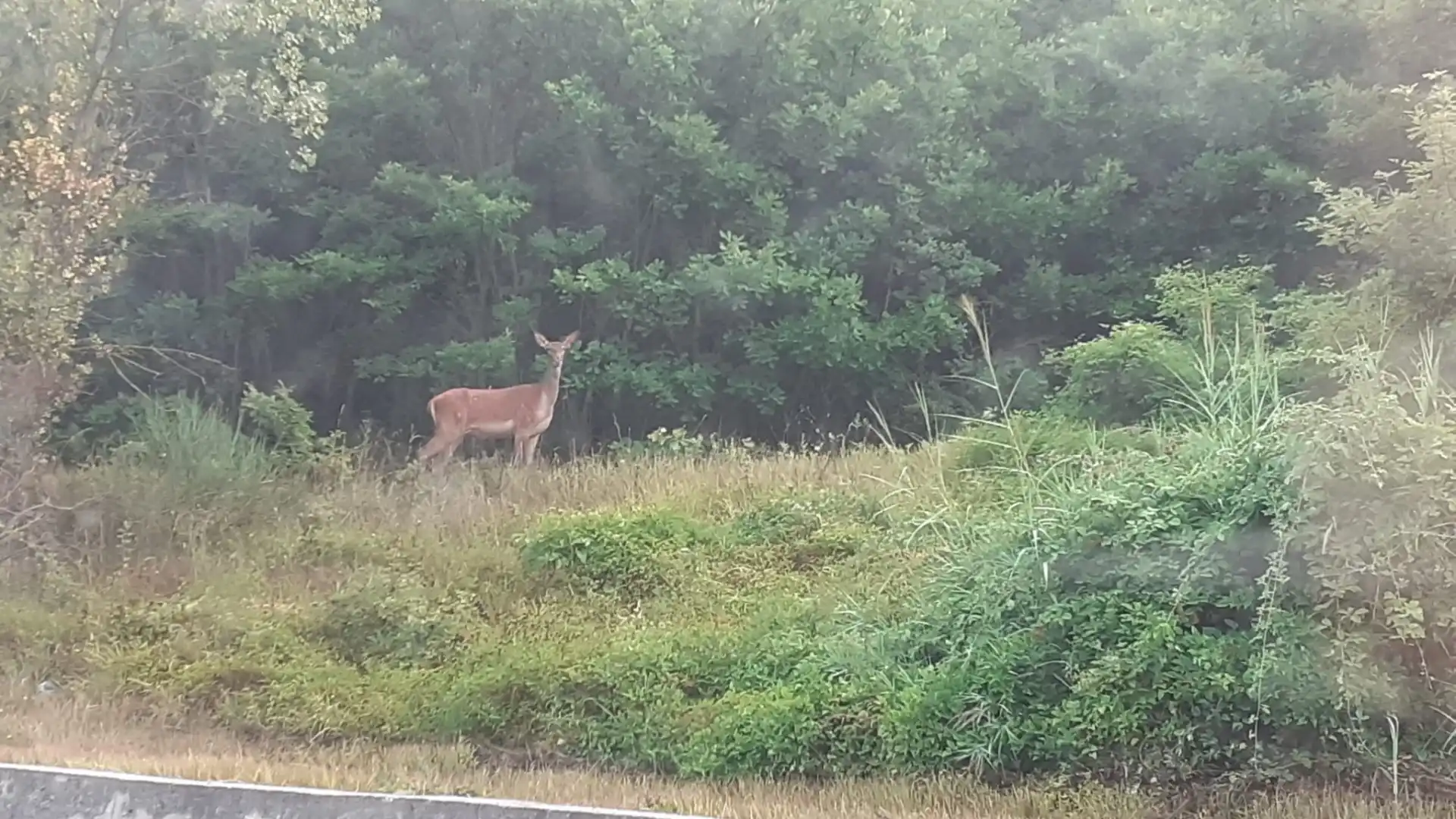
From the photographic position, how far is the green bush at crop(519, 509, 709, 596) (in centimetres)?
1041

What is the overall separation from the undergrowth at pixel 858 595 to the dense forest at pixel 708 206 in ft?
15.0

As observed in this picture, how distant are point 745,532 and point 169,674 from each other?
4.27 meters

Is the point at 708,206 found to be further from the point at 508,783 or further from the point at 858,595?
the point at 508,783

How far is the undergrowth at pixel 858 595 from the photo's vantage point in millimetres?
6742

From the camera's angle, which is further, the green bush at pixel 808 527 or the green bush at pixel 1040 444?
the green bush at pixel 808 527

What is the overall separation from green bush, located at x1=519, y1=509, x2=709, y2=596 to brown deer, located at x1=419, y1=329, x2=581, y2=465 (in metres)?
4.88

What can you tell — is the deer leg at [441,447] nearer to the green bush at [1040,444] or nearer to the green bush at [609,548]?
the green bush at [609,548]

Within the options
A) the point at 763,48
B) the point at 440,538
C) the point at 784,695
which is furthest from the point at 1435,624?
the point at 763,48

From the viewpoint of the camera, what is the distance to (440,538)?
457 inches

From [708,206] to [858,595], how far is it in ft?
32.9

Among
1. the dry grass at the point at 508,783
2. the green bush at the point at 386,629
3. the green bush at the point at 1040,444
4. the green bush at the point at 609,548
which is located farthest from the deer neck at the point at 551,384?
the dry grass at the point at 508,783

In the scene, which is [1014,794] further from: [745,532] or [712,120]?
[712,120]

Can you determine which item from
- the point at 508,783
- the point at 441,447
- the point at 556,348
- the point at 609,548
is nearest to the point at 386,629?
the point at 609,548

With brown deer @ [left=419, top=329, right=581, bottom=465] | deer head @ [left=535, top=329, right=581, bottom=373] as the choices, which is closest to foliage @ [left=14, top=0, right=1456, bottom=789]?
brown deer @ [left=419, top=329, right=581, bottom=465]
